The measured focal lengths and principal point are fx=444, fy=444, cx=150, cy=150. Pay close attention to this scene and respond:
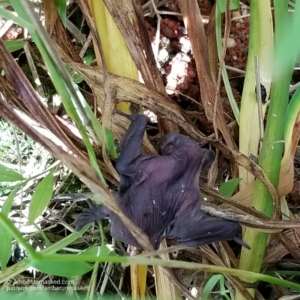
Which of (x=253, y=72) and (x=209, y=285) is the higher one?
(x=253, y=72)

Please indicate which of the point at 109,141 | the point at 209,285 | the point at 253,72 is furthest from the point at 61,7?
the point at 209,285

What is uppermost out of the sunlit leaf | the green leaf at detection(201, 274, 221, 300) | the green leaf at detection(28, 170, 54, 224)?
the sunlit leaf

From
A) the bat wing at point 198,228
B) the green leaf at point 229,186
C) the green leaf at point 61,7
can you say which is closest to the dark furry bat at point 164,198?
the bat wing at point 198,228

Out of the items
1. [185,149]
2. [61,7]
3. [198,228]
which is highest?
[61,7]

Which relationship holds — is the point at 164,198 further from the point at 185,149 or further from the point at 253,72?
the point at 253,72

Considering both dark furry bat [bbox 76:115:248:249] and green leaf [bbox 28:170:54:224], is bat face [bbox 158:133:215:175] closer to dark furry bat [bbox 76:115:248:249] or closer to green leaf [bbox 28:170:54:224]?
dark furry bat [bbox 76:115:248:249]

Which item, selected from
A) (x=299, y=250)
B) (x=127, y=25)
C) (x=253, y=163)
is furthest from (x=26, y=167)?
(x=299, y=250)

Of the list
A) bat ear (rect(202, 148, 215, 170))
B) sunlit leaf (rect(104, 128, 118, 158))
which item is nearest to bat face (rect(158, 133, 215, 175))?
bat ear (rect(202, 148, 215, 170))
